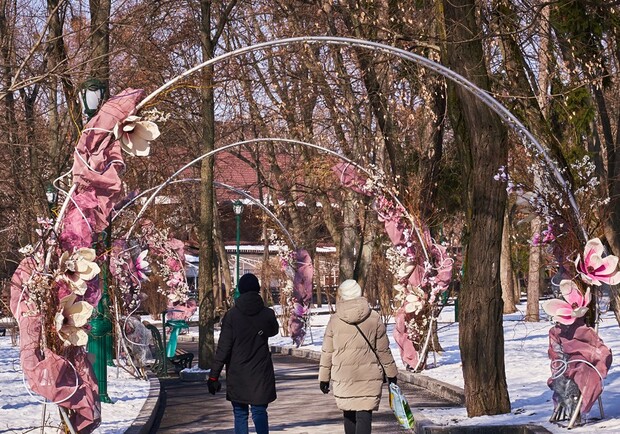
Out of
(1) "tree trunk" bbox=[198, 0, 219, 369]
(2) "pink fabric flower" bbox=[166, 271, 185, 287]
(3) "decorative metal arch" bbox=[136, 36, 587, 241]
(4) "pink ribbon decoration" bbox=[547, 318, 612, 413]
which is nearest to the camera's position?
(4) "pink ribbon decoration" bbox=[547, 318, 612, 413]

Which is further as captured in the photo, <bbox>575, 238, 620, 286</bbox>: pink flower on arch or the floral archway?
<bbox>575, 238, 620, 286</bbox>: pink flower on arch

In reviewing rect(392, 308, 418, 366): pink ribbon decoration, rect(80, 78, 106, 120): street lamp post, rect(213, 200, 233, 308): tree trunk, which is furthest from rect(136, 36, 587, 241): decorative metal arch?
rect(213, 200, 233, 308): tree trunk

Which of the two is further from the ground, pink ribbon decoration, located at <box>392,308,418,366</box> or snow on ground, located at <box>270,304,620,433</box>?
pink ribbon decoration, located at <box>392,308,418,366</box>

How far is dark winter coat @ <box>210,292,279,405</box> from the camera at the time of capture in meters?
11.3

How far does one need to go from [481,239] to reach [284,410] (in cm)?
438

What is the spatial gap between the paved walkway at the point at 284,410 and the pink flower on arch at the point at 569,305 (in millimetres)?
2280

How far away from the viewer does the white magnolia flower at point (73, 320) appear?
11.1m

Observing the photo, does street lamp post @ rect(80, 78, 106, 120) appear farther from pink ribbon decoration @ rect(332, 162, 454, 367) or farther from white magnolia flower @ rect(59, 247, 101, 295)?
pink ribbon decoration @ rect(332, 162, 454, 367)

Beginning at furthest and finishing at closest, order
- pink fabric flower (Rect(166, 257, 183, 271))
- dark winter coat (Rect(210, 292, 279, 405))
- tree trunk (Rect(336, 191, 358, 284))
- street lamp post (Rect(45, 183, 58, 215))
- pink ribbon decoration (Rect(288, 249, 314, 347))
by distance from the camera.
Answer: tree trunk (Rect(336, 191, 358, 284)) < pink ribbon decoration (Rect(288, 249, 314, 347)) < pink fabric flower (Rect(166, 257, 183, 271)) < street lamp post (Rect(45, 183, 58, 215)) < dark winter coat (Rect(210, 292, 279, 405))

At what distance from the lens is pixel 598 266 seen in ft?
43.5

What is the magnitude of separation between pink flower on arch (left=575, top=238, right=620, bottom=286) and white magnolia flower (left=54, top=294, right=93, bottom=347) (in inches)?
214

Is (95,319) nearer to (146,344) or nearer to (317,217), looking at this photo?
(146,344)

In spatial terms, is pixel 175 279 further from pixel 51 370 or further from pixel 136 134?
pixel 51 370

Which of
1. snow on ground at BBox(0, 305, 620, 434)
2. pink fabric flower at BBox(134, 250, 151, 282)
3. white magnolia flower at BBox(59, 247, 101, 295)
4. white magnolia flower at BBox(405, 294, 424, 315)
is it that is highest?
pink fabric flower at BBox(134, 250, 151, 282)
